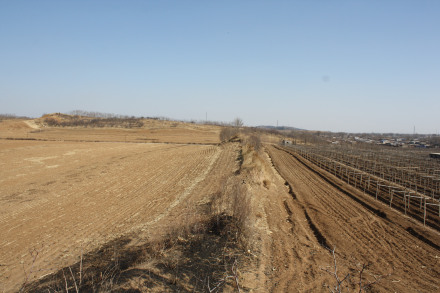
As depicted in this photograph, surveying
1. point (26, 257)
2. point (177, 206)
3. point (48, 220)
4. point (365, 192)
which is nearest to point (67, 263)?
point (26, 257)

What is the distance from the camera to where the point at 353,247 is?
11141mm

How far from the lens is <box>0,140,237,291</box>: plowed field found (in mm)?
10914

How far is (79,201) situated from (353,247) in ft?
50.2

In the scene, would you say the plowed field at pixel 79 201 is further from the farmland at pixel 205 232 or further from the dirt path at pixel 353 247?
the dirt path at pixel 353 247

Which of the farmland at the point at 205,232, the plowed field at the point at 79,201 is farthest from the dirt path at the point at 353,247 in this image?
the plowed field at the point at 79,201

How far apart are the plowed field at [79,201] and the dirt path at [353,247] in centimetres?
564

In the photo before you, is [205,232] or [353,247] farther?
[353,247]

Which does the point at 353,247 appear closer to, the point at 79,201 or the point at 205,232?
the point at 205,232

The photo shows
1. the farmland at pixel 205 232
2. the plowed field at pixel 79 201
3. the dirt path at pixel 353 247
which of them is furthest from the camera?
the plowed field at pixel 79 201

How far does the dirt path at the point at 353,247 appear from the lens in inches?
315

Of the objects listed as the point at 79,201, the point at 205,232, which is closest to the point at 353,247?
the point at 205,232

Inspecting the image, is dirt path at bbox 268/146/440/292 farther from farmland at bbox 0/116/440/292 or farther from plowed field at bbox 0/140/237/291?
plowed field at bbox 0/140/237/291

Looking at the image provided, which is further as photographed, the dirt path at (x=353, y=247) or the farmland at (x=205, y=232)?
Result: the dirt path at (x=353, y=247)

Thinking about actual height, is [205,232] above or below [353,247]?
above
